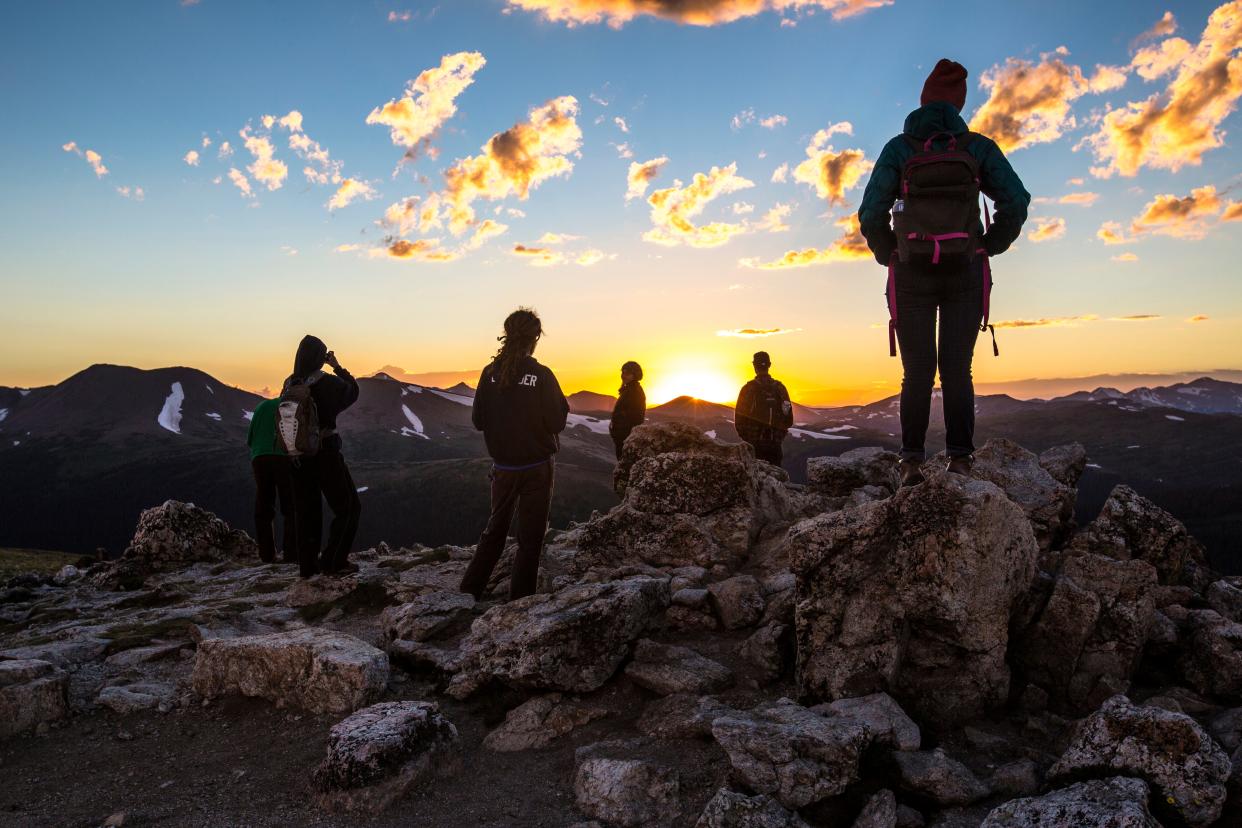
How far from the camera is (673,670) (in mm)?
7301

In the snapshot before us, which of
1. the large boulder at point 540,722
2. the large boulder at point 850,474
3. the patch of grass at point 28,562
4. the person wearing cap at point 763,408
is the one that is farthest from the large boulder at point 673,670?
the patch of grass at point 28,562

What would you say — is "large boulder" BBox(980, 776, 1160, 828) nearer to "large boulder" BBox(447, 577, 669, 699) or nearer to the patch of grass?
"large boulder" BBox(447, 577, 669, 699)

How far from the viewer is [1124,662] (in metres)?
6.67

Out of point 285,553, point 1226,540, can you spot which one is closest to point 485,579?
point 285,553

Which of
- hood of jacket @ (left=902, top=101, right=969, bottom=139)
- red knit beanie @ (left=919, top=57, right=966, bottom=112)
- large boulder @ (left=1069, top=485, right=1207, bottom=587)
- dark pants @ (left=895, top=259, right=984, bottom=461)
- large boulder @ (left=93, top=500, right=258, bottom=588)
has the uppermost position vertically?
red knit beanie @ (left=919, top=57, right=966, bottom=112)

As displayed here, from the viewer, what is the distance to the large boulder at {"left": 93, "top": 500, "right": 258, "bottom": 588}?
19094 millimetres

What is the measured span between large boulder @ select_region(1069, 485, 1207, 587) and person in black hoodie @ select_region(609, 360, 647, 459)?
35.0 ft

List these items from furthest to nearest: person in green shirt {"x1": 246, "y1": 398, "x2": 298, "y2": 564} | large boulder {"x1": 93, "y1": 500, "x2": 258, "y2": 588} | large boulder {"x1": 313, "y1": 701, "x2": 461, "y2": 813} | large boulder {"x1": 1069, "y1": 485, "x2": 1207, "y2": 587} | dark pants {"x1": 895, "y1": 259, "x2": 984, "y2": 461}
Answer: large boulder {"x1": 93, "y1": 500, "x2": 258, "y2": 588} → person in green shirt {"x1": 246, "y1": 398, "x2": 298, "y2": 564} → large boulder {"x1": 1069, "y1": 485, "x2": 1207, "y2": 587} → dark pants {"x1": 895, "y1": 259, "x2": 984, "y2": 461} → large boulder {"x1": 313, "y1": 701, "x2": 461, "y2": 813}

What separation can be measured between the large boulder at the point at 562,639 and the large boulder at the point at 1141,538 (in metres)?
6.52

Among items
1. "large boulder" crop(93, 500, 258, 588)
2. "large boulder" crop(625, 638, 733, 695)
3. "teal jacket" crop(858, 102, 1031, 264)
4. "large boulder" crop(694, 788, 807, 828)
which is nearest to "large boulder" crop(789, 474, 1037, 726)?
"large boulder" crop(625, 638, 733, 695)

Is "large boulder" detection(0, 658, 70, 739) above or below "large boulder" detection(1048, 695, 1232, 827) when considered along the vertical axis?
below

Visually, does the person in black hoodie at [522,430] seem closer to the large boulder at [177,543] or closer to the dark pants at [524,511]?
the dark pants at [524,511]

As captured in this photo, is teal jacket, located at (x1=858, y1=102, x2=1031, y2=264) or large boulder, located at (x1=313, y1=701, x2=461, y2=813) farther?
teal jacket, located at (x1=858, y1=102, x2=1031, y2=264)

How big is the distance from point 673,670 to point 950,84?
7.16 metres
